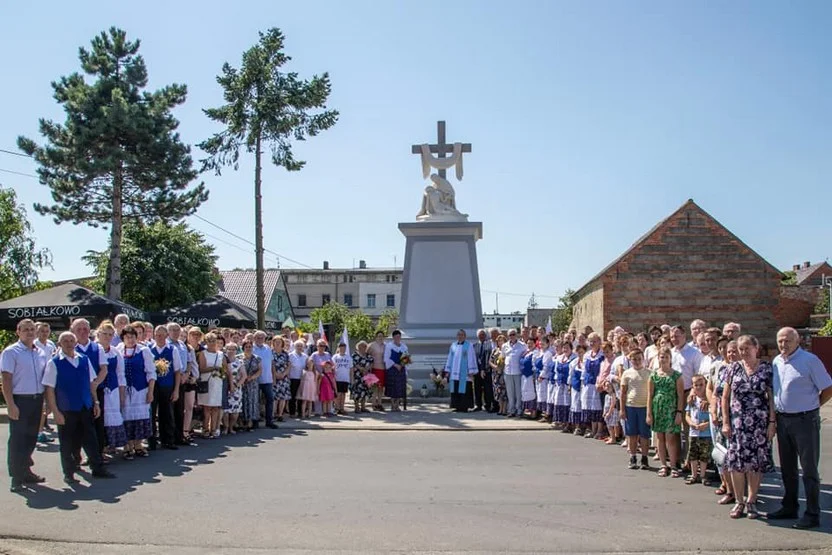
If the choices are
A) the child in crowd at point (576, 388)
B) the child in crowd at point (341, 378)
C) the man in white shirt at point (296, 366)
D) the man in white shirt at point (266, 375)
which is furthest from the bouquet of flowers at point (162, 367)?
the child in crowd at point (576, 388)

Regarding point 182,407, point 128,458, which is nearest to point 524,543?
point 128,458

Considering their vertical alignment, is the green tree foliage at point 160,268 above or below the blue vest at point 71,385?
above

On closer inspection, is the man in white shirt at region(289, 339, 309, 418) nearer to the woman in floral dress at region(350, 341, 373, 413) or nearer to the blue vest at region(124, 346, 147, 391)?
the woman in floral dress at region(350, 341, 373, 413)

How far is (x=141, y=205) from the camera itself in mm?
28969

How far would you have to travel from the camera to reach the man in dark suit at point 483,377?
17.2m

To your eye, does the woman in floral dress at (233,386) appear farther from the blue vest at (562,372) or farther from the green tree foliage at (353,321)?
the green tree foliage at (353,321)

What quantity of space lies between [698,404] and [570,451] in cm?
313

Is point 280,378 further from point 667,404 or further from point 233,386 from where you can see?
point 667,404

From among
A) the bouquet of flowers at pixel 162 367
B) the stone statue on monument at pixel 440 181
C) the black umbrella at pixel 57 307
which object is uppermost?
the stone statue on monument at pixel 440 181

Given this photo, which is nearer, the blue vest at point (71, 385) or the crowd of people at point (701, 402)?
the crowd of people at point (701, 402)

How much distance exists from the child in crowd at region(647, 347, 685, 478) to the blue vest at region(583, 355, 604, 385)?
9.82 feet

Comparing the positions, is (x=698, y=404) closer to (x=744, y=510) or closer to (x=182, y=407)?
(x=744, y=510)

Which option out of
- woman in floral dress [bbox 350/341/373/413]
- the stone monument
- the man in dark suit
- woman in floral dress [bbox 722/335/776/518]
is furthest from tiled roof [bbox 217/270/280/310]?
woman in floral dress [bbox 722/335/776/518]

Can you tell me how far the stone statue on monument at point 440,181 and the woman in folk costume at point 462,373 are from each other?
14.7 ft
